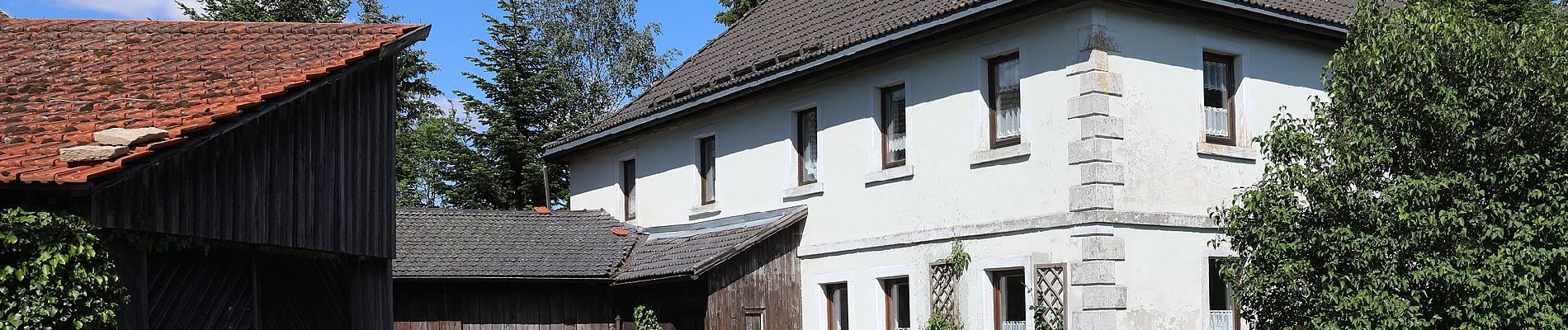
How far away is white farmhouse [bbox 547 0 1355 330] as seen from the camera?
15867mm

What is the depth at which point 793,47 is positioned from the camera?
20734mm

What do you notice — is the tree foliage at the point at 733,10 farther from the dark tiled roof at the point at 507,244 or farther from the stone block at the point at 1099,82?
the stone block at the point at 1099,82

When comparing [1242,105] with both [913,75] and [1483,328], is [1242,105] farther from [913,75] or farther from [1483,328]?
[1483,328]

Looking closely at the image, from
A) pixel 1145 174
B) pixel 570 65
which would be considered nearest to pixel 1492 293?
pixel 1145 174

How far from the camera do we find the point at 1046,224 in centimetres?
1603

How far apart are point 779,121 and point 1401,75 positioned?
387 inches

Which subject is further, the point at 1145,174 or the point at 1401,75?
the point at 1145,174

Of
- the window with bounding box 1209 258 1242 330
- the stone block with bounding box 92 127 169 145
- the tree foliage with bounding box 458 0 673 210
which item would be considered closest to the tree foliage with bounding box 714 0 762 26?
the tree foliage with bounding box 458 0 673 210

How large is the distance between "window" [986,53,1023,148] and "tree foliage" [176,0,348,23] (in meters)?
23.0

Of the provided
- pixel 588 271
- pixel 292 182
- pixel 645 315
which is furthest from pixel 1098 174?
pixel 588 271

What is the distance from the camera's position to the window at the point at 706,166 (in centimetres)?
2309

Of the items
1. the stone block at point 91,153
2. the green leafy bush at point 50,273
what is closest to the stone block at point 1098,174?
the stone block at point 91,153

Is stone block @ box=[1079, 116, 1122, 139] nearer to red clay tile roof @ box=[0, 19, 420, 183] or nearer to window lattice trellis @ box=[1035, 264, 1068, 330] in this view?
window lattice trellis @ box=[1035, 264, 1068, 330]

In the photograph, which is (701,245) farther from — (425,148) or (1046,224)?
(425,148)
